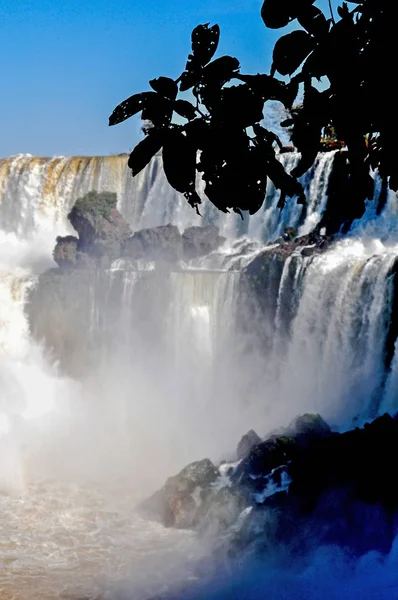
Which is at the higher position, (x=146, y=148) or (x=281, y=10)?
(x=281, y=10)

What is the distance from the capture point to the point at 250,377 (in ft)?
69.4

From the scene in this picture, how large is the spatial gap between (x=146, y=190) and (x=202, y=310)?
9.20m

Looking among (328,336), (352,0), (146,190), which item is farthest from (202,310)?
(352,0)

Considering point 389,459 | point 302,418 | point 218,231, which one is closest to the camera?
point 389,459

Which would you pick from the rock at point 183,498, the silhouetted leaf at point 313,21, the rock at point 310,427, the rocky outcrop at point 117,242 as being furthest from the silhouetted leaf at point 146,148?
the rocky outcrop at point 117,242

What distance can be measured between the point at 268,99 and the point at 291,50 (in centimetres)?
17

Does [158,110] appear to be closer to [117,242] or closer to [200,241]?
[200,241]

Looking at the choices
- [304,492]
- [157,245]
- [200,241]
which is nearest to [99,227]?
[157,245]

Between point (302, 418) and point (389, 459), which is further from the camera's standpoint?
point (302, 418)

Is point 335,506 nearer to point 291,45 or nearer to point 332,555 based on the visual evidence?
point 332,555

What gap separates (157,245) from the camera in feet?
82.4

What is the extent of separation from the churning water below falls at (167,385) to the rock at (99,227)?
106 cm

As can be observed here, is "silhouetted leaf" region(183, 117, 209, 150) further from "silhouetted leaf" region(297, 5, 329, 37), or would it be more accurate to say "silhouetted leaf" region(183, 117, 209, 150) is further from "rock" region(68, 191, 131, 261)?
"rock" region(68, 191, 131, 261)

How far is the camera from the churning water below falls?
11922mm
